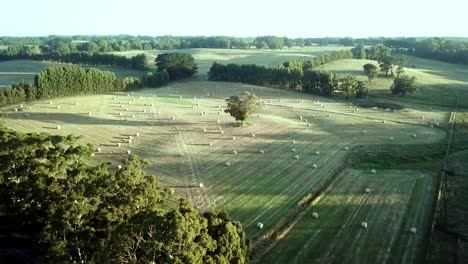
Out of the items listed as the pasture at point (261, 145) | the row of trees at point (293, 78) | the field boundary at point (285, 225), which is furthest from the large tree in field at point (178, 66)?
the field boundary at point (285, 225)

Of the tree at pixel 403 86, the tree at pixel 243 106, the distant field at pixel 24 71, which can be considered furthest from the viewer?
the distant field at pixel 24 71

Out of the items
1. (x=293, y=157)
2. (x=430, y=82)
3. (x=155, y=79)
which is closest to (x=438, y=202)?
(x=293, y=157)

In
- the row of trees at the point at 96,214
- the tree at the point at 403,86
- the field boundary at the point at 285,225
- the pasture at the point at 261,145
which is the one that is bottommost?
the field boundary at the point at 285,225

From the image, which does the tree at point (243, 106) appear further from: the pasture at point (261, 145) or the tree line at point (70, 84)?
the tree line at point (70, 84)

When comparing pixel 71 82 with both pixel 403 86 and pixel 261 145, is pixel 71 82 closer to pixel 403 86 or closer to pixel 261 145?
pixel 261 145

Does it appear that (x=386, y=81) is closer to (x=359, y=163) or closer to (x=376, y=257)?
(x=359, y=163)

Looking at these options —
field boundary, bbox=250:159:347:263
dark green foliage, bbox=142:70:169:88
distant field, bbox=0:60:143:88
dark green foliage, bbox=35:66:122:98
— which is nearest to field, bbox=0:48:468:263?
field boundary, bbox=250:159:347:263

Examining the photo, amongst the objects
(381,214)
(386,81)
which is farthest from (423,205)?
(386,81)
